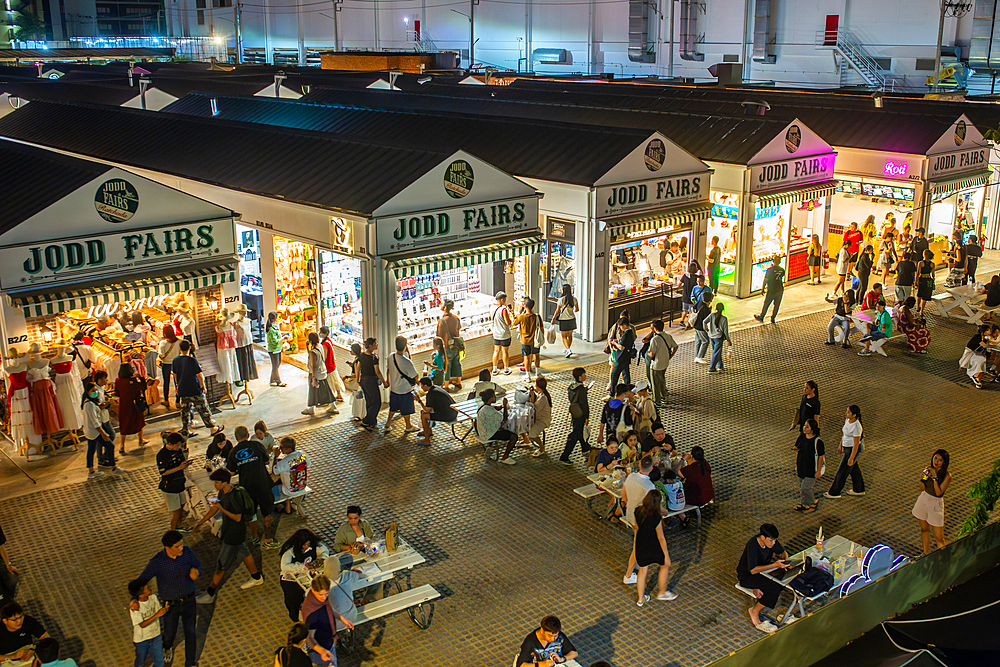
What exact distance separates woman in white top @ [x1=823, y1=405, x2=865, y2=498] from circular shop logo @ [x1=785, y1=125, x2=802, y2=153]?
11.3 metres

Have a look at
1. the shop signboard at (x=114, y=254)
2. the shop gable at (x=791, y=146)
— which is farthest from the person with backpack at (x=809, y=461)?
the shop gable at (x=791, y=146)

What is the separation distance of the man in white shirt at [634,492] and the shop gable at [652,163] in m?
8.82

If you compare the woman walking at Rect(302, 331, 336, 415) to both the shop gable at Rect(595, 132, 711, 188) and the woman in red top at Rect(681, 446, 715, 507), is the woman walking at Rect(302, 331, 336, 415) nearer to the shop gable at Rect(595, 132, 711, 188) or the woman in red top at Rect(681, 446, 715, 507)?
the woman in red top at Rect(681, 446, 715, 507)

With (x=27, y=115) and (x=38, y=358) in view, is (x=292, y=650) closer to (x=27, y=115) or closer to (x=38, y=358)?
(x=38, y=358)

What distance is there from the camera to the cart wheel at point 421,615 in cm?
937

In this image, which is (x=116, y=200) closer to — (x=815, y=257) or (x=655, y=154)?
(x=655, y=154)

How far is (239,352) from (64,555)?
16.3 feet

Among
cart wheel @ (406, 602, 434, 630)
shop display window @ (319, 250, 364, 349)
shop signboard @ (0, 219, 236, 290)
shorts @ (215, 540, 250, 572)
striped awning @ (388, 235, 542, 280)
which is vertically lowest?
cart wheel @ (406, 602, 434, 630)

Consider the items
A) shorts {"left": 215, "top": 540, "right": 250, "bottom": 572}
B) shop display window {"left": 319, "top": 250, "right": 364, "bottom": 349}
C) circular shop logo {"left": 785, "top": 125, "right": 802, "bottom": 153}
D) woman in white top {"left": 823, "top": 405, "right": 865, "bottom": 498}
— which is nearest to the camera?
shorts {"left": 215, "top": 540, "right": 250, "bottom": 572}

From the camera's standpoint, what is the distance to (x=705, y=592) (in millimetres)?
9945

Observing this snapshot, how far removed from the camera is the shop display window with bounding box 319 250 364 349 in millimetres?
15945

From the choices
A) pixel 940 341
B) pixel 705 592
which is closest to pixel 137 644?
pixel 705 592

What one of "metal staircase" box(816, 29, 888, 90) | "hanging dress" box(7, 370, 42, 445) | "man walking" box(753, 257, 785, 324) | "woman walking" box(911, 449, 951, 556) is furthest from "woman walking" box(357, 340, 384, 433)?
"metal staircase" box(816, 29, 888, 90)

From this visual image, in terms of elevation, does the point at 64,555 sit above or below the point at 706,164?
below
